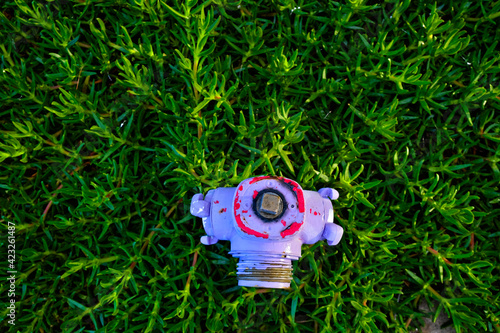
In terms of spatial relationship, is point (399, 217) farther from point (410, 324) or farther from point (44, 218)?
point (44, 218)

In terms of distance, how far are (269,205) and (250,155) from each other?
781mm

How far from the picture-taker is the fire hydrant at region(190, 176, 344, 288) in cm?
143

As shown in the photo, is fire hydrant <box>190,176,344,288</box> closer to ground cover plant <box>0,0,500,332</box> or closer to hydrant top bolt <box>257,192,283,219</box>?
hydrant top bolt <box>257,192,283,219</box>

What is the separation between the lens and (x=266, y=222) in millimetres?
1429

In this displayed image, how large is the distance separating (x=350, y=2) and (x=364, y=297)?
5.68 ft

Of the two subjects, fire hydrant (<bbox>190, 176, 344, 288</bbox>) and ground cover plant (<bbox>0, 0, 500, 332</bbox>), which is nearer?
fire hydrant (<bbox>190, 176, 344, 288</bbox>)

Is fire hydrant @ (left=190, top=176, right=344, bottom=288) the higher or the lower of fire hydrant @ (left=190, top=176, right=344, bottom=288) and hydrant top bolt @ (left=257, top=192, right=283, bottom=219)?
the lower

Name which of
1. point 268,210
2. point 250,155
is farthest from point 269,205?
point 250,155

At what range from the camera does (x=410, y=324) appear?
2.19 m

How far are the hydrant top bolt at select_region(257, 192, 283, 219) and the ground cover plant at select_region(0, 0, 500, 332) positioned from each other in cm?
54

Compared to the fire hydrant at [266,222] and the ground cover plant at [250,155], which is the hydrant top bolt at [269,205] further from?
the ground cover plant at [250,155]

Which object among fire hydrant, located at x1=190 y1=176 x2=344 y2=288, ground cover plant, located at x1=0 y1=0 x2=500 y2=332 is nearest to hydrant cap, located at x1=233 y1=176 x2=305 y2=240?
fire hydrant, located at x1=190 y1=176 x2=344 y2=288

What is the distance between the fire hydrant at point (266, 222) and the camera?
1.43 metres

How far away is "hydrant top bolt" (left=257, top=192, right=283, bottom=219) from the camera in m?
1.40
